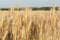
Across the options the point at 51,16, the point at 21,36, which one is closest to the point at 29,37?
the point at 21,36

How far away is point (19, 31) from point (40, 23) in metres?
0.20

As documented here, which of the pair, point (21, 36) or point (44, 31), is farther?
point (44, 31)

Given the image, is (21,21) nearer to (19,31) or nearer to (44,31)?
(19,31)

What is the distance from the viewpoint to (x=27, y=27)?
63.9 inches

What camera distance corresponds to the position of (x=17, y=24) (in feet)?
5.35

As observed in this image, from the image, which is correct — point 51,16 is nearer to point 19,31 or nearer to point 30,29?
point 30,29

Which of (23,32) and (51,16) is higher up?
(51,16)

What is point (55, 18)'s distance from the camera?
1810mm

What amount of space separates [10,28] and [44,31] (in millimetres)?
270

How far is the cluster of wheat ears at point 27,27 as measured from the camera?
161 cm

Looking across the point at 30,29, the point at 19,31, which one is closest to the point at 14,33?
the point at 19,31

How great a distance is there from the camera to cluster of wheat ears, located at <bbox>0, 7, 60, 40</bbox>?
161 cm

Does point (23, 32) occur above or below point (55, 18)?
below

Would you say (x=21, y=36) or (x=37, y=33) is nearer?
(x=21, y=36)
